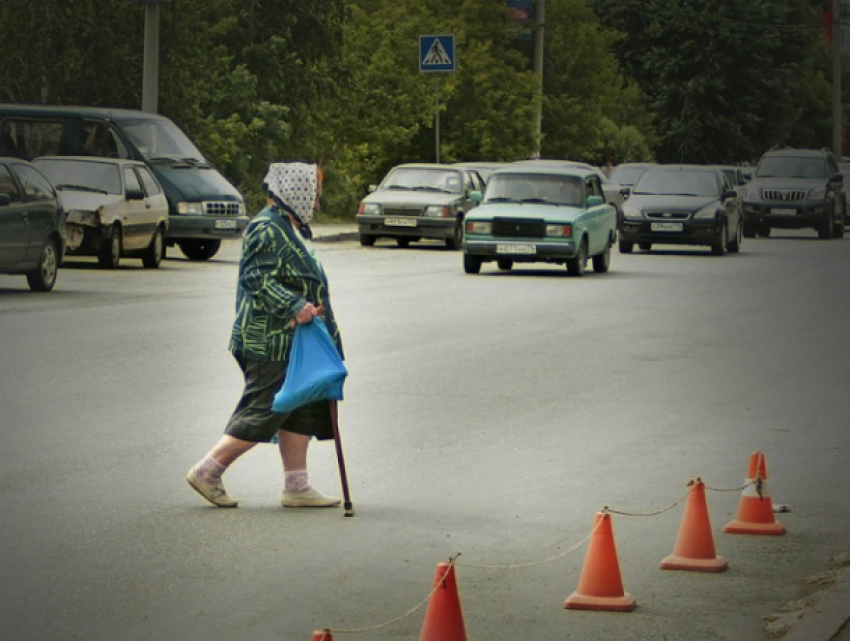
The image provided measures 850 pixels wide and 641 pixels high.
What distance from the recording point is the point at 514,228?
29203 millimetres

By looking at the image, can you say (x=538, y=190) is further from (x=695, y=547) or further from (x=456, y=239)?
(x=695, y=547)

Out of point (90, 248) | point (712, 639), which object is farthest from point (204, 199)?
point (712, 639)

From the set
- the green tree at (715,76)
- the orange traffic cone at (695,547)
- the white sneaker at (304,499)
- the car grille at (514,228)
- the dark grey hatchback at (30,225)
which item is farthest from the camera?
the green tree at (715,76)

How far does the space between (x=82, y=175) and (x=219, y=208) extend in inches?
124

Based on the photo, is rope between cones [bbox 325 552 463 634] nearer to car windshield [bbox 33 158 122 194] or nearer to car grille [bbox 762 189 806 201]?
car windshield [bbox 33 158 122 194]

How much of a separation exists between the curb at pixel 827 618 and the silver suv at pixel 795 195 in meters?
39.6

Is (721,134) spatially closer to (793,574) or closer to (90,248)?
(90,248)

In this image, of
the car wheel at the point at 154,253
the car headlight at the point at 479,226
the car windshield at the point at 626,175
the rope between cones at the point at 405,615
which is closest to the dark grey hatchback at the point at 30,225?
the car wheel at the point at 154,253

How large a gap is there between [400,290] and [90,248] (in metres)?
5.48

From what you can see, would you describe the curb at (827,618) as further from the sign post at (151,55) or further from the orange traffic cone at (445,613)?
the sign post at (151,55)

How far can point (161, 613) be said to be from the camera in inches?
274

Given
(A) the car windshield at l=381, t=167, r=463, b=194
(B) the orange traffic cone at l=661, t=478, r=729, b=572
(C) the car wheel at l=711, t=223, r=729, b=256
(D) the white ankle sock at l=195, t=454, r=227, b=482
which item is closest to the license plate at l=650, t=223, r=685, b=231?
(C) the car wheel at l=711, t=223, r=729, b=256

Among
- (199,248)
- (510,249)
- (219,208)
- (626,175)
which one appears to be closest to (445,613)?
(510,249)

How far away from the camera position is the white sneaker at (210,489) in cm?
913
